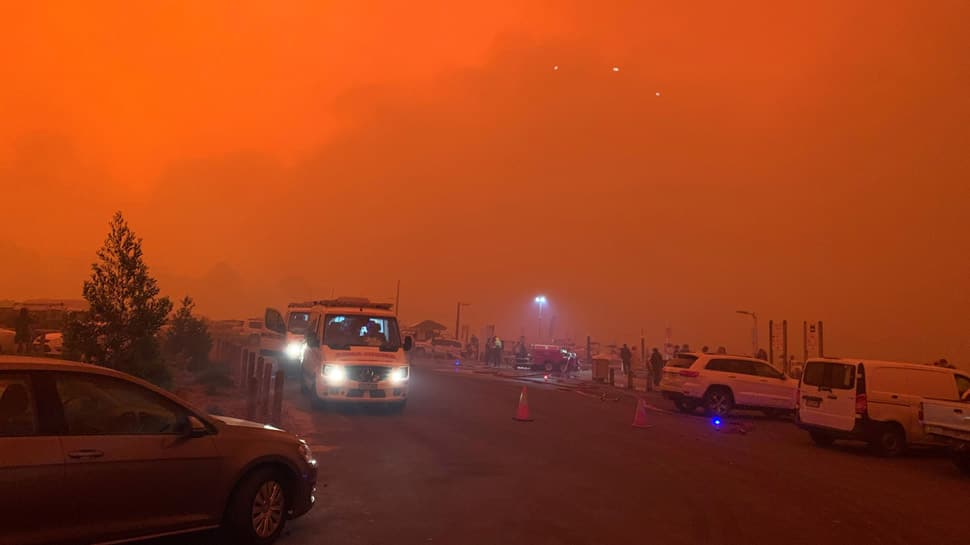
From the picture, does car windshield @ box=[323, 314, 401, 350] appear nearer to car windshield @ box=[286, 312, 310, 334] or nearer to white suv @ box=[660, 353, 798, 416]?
car windshield @ box=[286, 312, 310, 334]

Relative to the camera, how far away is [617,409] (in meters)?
19.6

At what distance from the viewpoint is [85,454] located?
4.70 m

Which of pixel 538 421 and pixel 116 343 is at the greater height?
pixel 116 343

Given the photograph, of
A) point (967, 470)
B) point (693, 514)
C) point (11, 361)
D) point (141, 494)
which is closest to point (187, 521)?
point (141, 494)

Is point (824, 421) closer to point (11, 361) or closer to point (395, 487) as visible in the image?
point (395, 487)

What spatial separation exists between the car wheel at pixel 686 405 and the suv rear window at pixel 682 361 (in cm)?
103

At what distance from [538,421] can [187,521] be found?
36.3ft

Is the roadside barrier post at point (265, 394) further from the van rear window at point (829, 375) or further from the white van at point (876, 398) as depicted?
the van rear window at point (829, 375)

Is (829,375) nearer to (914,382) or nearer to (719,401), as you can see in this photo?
(914,382)

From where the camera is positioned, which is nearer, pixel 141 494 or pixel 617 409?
pixel 141 494

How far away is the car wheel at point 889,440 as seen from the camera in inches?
505

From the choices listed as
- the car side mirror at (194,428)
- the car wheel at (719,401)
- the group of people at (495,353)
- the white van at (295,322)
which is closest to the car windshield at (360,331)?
the white van at (295,322)

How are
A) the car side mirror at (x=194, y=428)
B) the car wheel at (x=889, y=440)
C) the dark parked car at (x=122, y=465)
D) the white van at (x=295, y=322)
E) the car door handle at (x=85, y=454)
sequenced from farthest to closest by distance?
1. the white van at (x=295, y=322)
2. the car wheel at (x=889, y=440)
3. the car side mirror at (x=194, y=428)
4. the car door handle at (x=85, y=454)
5. the dark parked car at (x=122, y=465)

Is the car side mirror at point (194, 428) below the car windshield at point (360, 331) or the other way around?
below
